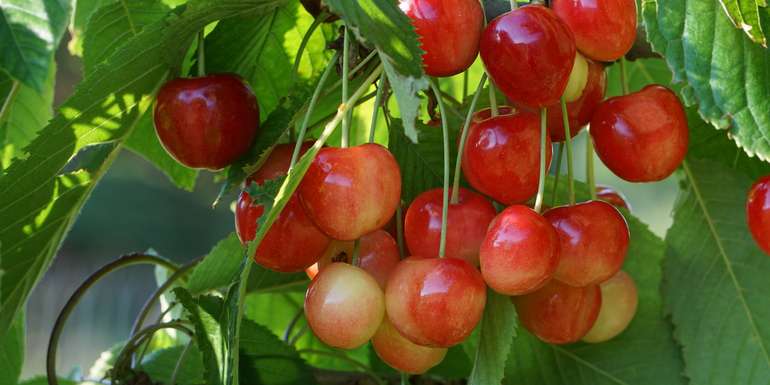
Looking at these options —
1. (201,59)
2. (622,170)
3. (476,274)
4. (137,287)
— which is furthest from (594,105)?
(137,287)

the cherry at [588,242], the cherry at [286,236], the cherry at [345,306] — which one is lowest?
the cherry at [588,242]

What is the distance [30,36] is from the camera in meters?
0.74

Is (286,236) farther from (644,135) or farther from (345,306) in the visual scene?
(644,135)

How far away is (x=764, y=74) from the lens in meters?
0.77

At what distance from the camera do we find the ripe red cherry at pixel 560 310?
0.82 metres

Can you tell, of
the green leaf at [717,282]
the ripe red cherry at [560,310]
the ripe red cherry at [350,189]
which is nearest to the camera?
the ripe red cherry at [350,189]

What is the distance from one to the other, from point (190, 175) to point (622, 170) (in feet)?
1.54

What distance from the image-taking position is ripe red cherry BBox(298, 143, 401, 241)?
28.3 inches

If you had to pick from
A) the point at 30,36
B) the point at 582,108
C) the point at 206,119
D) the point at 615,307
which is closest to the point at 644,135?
the point at 582,108

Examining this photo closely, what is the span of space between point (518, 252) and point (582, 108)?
189 millimetres

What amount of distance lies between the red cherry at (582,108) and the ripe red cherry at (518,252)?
0.13 metres

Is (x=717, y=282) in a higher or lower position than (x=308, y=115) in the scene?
lower

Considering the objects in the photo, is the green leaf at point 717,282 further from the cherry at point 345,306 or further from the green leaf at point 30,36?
the green leaf at point 30,36

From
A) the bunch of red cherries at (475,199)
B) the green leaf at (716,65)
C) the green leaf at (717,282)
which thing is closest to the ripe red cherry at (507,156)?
the bunch of red cherries at (475,199)
